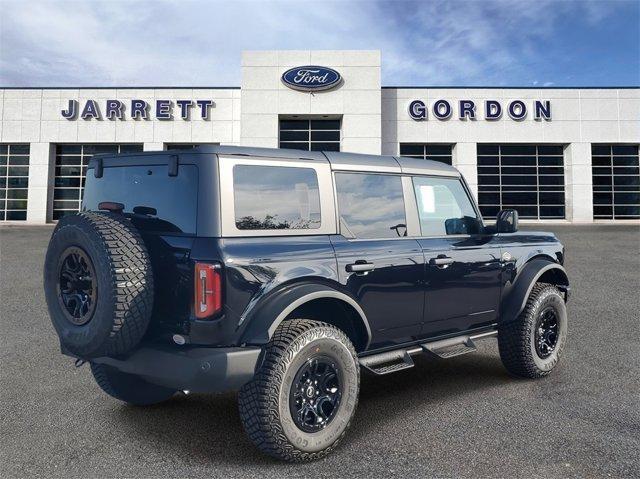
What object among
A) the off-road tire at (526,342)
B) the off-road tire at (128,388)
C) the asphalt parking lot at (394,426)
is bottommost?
the asphalt parking lot at (394,426)

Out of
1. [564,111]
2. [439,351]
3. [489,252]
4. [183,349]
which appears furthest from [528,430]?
[564,111]

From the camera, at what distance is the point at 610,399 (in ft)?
13.8

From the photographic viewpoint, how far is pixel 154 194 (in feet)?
11.0

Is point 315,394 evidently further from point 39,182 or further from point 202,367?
point 39,182

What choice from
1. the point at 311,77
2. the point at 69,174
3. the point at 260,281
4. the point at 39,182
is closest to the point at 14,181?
the point at 39,182

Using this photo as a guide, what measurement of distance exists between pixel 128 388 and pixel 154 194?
1713mm

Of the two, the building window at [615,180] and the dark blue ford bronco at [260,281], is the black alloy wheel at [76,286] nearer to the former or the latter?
the dark blue ford bronco at [260,281]

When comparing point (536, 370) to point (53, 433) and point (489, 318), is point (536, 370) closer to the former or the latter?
point (489, 318)

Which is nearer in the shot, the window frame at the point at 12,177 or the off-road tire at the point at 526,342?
the off-road tire at the point at 526,342

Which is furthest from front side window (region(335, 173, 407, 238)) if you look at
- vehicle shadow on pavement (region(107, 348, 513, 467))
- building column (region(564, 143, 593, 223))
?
building column (region(564, 143, 593, 223))

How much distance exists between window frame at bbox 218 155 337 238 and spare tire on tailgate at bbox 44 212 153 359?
54 cm

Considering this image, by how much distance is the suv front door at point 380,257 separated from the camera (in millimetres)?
3564

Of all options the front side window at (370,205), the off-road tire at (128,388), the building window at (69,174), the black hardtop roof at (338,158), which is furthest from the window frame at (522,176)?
the off-road tire at (128,388)

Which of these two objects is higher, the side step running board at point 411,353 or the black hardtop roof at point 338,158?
the black hardtop roof at point 338,158
